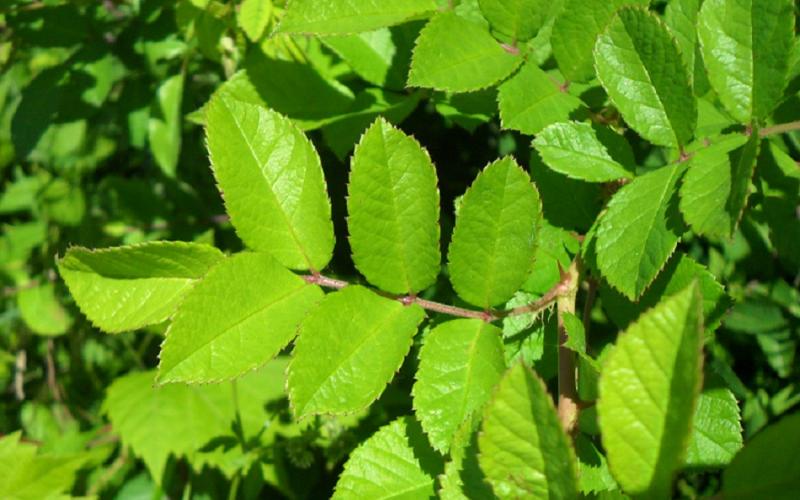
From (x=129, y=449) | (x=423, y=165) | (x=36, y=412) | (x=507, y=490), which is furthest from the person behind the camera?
(x=36, y=412)

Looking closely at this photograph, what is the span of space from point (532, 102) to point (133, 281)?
0.59 m

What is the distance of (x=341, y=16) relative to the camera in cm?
111

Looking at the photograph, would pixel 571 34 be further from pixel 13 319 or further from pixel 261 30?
pixel 13 319

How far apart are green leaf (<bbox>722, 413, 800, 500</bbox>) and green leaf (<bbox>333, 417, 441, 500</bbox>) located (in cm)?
39

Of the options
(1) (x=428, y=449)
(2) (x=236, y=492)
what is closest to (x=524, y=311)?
(1) (x=428, y=449)

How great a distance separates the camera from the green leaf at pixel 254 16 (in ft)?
4.45

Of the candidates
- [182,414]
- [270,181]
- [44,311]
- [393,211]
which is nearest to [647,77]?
[393,211]

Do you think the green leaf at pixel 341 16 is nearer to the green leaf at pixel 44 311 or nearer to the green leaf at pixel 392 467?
the green leaf at pixel 392 467

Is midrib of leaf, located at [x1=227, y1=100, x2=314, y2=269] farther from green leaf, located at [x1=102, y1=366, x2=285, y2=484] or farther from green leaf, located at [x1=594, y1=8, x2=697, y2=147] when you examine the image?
green leaf, located at [x1=102, y1=366, x2=285, y2=484]

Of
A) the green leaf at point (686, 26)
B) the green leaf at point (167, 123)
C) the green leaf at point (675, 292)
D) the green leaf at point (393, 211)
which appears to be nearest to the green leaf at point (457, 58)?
the green leaf at point (393, 211)

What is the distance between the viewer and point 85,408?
2568mm

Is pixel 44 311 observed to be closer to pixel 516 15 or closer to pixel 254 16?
pixel 254 16

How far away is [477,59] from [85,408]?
1.92 meters

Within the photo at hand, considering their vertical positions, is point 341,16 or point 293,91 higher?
point 341,16
